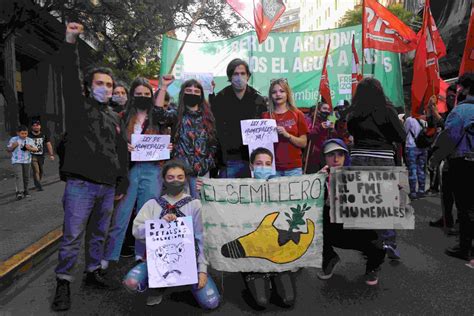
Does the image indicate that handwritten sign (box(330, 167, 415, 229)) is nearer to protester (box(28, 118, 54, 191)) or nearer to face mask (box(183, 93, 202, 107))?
face mask (box(183, 93, 202, 107))

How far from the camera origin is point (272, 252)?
359 cm

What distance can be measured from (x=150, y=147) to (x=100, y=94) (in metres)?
0.82

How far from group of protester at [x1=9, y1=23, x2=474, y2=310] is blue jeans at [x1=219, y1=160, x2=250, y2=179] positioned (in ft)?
0.03

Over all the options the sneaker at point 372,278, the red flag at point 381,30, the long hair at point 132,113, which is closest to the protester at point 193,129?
the long hair at point 132,113

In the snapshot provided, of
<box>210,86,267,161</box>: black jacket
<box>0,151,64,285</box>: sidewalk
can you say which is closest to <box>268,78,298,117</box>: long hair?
<box>210,86,267,161</box>: black jacket

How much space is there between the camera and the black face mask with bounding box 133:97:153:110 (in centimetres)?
440

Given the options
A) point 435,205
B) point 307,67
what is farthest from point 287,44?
point 435,205

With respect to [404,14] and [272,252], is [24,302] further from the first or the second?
[404,14]

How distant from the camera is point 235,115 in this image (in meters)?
4.39

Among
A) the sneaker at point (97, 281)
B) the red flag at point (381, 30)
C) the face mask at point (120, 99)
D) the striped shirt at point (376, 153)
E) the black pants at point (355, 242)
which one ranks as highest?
the red flag at point (381, 30)

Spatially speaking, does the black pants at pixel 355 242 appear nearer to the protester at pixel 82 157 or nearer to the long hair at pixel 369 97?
the long hair at pixel 369 97

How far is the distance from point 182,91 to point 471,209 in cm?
308

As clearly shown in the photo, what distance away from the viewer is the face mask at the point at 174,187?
3.59 metres

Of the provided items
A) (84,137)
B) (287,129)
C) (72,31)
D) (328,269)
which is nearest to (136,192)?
(84,137)
